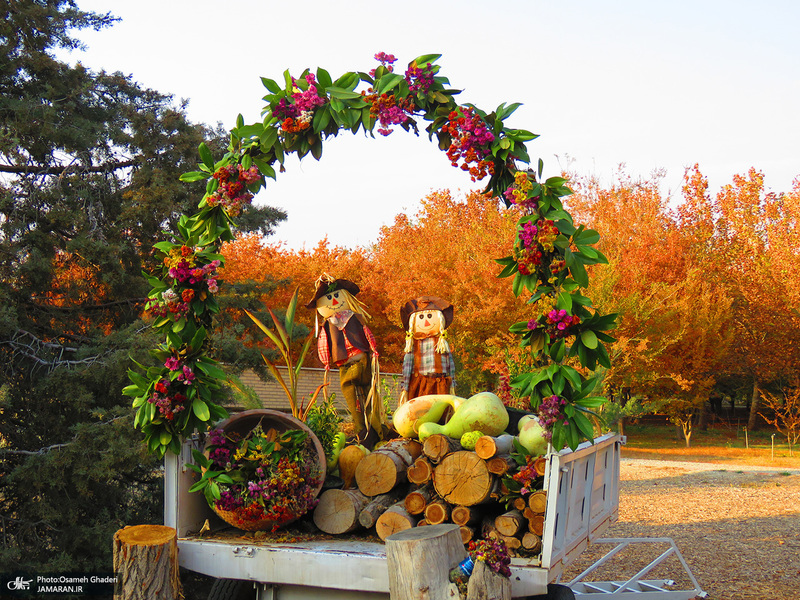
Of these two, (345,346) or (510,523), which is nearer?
(510,523)

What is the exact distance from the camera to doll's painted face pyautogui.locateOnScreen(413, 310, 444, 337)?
18.6 ft

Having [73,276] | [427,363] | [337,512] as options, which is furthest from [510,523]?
[73,276]

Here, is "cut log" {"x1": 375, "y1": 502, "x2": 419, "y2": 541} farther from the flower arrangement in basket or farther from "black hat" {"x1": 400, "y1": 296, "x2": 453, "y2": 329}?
"black hat" {"x1": 400, "y1": 296, "x2": 453, "y2": 329}

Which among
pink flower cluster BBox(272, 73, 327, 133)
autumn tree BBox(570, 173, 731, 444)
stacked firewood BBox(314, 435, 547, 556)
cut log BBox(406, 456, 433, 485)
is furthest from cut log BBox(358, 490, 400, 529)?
autumn tree BBox(570, 173, 731, 444)

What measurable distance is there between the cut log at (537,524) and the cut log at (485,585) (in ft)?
1.43

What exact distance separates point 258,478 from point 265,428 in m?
0.43

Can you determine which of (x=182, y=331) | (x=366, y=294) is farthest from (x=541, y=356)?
(x=366, y=294)

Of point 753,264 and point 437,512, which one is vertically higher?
point 753,264

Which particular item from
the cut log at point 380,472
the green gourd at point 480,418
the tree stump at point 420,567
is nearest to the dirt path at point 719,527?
the green gourd at point 480,418

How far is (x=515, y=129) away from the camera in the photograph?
12.0 ft

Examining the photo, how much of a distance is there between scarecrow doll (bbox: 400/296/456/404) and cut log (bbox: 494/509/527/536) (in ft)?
6.98

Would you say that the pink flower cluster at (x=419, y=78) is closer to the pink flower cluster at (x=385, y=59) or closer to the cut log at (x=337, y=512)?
the pink flower cluster at (x=385, y=59)

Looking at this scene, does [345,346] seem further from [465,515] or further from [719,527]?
[719,527]

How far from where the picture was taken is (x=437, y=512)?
12.1 feet
